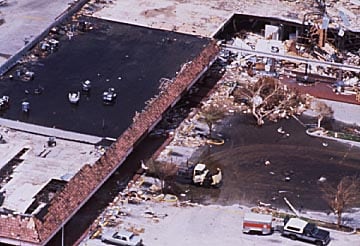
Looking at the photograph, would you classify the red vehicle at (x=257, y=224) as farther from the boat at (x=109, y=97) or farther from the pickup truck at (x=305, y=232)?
the boat at (x=109, y=97)

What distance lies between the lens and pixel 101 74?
50.7m

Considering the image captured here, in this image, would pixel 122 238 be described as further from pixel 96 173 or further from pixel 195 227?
pixel 96 173

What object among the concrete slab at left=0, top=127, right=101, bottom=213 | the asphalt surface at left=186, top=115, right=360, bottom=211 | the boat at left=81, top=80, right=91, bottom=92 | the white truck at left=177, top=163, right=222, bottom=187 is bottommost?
the asphalt surface at left=186, top=115, right=360, bottom=211

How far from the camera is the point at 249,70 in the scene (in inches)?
2170

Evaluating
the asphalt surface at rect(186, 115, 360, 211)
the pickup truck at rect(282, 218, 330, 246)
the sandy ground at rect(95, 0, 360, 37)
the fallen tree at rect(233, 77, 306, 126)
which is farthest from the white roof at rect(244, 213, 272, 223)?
the sandy ground at rect(95, 0, 360, 37)

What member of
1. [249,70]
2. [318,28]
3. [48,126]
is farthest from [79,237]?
[318,28]

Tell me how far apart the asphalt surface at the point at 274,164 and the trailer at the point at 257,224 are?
175 centimetres

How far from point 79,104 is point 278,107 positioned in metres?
7.95

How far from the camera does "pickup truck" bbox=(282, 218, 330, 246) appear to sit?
138 ft

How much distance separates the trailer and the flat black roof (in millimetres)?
5944

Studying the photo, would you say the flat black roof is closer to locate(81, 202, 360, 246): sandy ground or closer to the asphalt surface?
the asphalt surface

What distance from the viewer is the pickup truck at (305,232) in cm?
4203

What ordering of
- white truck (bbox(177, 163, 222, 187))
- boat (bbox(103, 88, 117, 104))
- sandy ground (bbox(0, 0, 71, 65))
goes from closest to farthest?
white truck (bbox(177, 163, 222, 187)), boat (bbox(103, 88, 117, 104)), sandy ground (bbox(0, 0, 71, 65))

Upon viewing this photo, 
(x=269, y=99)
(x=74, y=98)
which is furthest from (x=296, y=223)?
(x=74, y=98)
